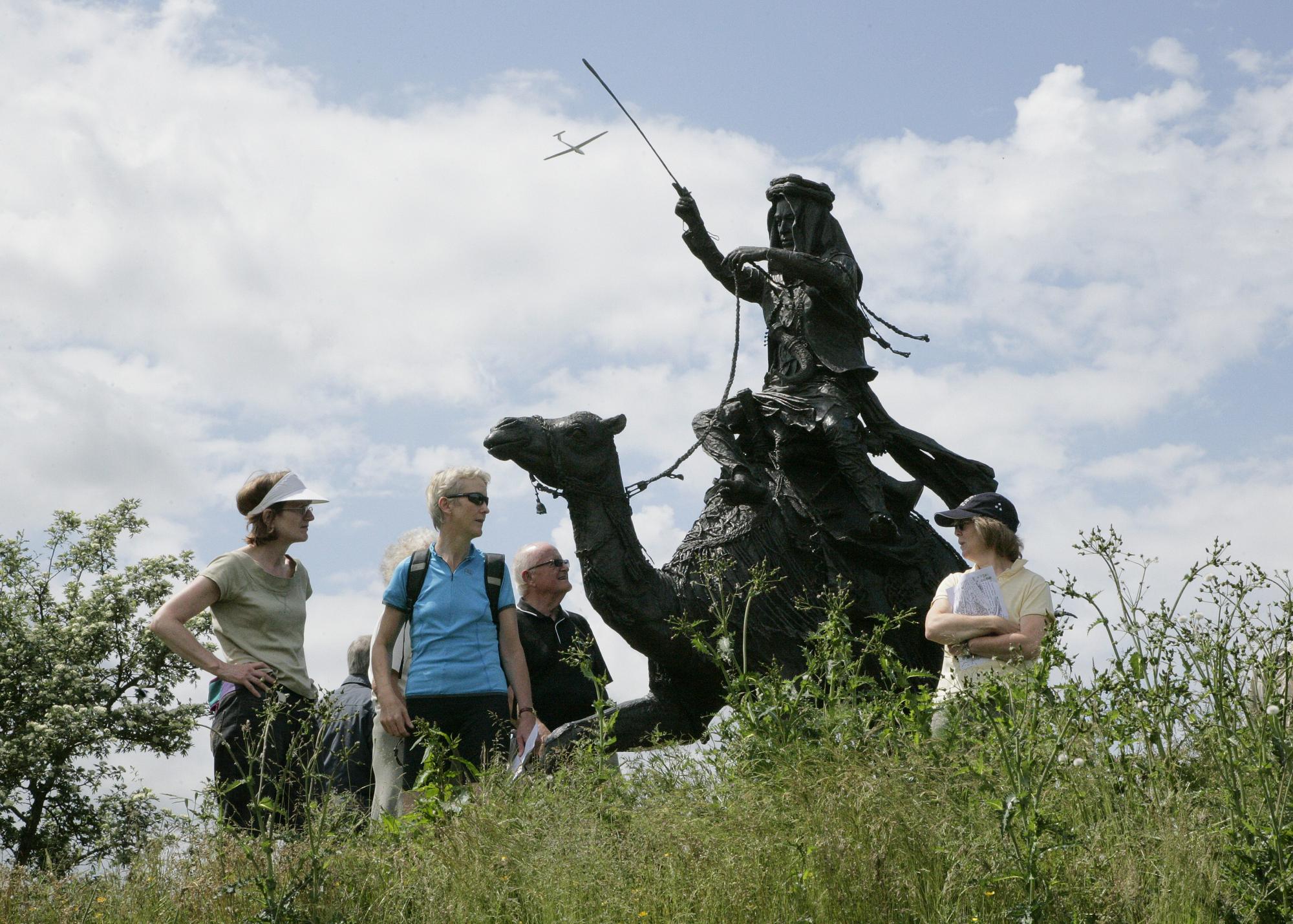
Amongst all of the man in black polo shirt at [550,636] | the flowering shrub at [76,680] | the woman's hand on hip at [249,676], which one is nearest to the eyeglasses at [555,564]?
the man in black polo shirt at [550,636]

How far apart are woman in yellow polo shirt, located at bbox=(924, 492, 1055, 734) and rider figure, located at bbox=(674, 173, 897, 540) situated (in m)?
3.01

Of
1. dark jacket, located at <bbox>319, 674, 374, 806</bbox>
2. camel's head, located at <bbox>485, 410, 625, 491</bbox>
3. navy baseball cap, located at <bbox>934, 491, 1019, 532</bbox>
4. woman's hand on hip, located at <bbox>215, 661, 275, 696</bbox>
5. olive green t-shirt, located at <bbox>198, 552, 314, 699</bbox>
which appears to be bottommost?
dark jacket, located at <bbox>319, 674, 374, 806</bbox>

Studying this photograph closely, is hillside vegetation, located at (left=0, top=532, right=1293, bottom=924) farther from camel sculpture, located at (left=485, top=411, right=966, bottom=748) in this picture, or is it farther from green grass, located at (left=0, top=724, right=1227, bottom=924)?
camel sculpture, located at (left=485, top=411, right=966, bottom=748)

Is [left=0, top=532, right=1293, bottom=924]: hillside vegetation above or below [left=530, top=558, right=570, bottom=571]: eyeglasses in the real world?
below

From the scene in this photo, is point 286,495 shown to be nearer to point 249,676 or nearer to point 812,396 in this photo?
point 249,676

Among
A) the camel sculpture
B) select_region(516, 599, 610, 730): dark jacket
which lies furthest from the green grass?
the camel sculpture

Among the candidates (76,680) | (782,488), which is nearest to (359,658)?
(782,488)

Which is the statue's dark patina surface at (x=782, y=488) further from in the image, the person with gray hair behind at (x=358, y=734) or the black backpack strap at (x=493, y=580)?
the black backpack strap at (x=493, y=580)

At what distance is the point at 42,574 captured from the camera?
1978 cm

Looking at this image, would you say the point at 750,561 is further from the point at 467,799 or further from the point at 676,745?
the point at 467,799

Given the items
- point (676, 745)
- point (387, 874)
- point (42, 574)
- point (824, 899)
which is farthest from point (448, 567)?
point (42, 574)

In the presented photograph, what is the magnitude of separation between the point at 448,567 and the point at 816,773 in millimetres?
2024

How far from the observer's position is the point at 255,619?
19.0ft

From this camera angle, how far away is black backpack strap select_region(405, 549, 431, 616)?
6113 millimetres
